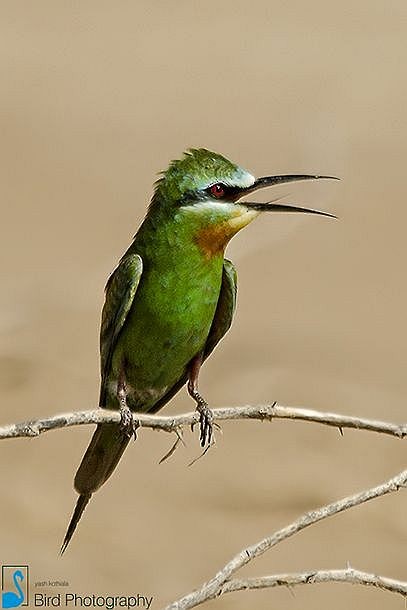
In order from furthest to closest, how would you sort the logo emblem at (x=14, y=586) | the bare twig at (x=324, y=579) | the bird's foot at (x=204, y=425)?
the logo emblem at (x=14, y=586) < the bird's foot at (x=204, y=425) < the bare twig at (x=324, y=579)

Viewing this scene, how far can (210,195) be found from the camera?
101 inches

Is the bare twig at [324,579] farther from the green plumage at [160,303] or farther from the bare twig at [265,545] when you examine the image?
the green plumage at [160,303]

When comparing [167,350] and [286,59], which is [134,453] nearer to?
[167,350]

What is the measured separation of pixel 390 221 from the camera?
19.9 feet

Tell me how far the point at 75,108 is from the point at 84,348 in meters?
1.94

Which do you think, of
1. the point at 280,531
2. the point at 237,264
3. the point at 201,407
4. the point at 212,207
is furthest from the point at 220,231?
the point at 237,264

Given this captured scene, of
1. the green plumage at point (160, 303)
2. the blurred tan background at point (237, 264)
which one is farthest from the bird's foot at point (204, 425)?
the blurred tan background at point (237, 264)

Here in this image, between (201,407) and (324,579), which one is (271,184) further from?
(324,579)

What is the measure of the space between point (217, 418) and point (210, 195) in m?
0.61

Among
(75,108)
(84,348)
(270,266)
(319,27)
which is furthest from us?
(319,27)

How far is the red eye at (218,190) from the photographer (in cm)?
256

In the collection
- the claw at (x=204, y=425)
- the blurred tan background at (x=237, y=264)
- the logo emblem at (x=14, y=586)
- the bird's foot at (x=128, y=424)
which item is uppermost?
the blurred tan background at (x=237, y=264)

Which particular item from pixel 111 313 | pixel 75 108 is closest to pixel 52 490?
pixel 111 313

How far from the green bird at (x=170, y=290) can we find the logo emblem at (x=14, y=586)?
1029mm
